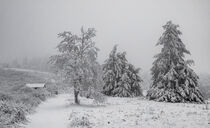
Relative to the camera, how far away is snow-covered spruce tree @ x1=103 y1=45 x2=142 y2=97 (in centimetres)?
3691

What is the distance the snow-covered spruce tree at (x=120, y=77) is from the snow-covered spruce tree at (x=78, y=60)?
13.9 m

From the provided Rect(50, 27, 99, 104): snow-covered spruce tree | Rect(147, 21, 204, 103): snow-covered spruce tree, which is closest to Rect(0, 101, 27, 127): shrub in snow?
Rect(50, 27, 99, 104): snow-covered spruce tree

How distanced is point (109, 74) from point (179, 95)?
51.0ft

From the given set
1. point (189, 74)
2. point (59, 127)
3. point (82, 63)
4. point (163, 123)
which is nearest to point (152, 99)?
point (189, 74)

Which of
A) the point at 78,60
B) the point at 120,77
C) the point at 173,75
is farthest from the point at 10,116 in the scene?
the point at 120,77

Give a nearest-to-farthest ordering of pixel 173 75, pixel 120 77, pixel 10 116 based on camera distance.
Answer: pixel 10 116 → pixel 173 75 → pixel 120 77

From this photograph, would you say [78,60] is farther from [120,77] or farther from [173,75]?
[120,77]

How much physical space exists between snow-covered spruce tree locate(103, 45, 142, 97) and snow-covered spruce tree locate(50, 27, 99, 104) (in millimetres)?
13900

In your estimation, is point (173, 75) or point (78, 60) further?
point (173, 75)

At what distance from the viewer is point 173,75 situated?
26.8 m

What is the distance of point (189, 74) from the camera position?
27.1 metres

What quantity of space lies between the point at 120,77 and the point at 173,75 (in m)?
13.5

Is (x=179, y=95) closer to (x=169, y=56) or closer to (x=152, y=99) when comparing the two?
(x=152, y=99)

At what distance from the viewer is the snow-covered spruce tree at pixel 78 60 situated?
2291cm
